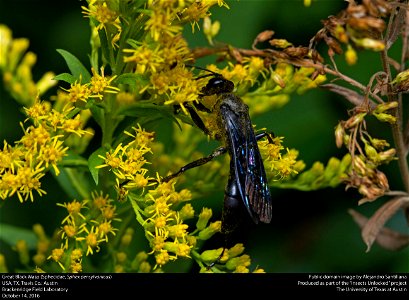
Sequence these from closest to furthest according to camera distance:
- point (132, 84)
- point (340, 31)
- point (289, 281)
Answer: point (340, 31) < point (132, 84) < point (289, 281)

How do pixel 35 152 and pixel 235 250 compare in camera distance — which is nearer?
pixel 35 152

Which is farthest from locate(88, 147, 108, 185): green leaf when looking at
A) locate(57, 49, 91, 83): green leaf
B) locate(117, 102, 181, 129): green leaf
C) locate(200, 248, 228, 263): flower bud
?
locate(200, 248, 228, 263): flower bud

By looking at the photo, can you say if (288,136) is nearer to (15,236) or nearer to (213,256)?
(213,256)

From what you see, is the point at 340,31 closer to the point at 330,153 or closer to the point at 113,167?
the point at 113,167

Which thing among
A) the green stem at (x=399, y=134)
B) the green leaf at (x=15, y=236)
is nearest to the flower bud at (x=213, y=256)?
the green stem at (x=399, y=134)

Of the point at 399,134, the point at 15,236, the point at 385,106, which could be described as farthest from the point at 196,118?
the point at 15,236

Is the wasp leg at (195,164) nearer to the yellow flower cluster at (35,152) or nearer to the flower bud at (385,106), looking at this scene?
the yellow flower cluster at (35,152)

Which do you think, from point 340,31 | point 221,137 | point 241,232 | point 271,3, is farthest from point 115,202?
point 271,3
